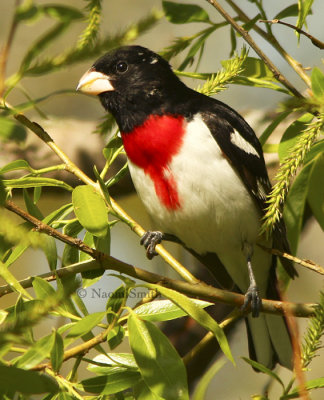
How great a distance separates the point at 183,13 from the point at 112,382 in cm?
139

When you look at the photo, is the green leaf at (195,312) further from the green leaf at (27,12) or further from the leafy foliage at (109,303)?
the green leaf at (27,12)

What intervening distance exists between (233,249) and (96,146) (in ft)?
3.28

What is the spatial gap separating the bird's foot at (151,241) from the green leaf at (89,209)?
0.83m

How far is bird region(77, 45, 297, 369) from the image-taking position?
2391 mm

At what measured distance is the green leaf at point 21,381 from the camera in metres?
0.93

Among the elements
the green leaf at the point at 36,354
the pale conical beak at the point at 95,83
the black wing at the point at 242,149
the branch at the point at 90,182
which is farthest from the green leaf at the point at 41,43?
the pale conical beak at the point at 95,83

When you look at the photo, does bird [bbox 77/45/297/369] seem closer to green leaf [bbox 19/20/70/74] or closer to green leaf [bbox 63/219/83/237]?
green leaf [bbox 63/219/83/237]

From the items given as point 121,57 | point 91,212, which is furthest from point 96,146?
point 91,212

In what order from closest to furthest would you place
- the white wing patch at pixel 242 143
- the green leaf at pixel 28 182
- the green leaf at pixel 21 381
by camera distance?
the green leaf at pixel 21 381 → the green leaf at pixel 28 182 → the white wing patch at pixel 242 143

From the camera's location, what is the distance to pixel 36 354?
47.3 inches

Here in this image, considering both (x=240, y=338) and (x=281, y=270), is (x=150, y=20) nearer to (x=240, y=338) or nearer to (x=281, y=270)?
(x=281, y=270)

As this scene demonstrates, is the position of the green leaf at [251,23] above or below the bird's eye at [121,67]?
below

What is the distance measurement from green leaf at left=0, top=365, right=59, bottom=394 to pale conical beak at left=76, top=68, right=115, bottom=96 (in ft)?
5.58

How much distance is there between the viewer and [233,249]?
2762 mm
